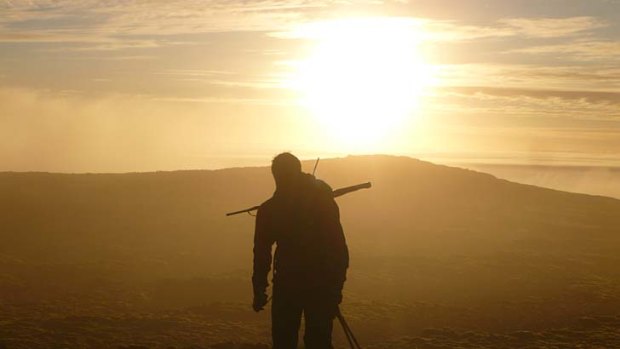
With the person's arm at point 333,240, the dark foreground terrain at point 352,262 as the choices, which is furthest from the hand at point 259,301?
the dark foreground terrain at point 352,262

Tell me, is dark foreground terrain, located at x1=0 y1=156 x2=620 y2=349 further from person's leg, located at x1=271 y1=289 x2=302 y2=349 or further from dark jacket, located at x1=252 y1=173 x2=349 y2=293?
dark jacket, located at x1=252 y1=173 x2=349 y2=293

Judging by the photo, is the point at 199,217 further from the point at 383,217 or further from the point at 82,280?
the point at 82,280

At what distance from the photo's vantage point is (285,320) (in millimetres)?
8086

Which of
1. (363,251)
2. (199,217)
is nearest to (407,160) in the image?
(199,217)

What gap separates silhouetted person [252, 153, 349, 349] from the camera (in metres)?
8.00

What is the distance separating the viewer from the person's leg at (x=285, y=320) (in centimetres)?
807

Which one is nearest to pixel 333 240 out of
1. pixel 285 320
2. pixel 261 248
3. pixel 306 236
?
pixel 306 236

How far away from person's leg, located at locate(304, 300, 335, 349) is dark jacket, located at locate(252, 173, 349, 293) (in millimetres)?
169

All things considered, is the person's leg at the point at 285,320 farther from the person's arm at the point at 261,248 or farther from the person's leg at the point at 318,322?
the person's arm at the point at 261,248

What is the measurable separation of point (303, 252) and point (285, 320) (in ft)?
2.36

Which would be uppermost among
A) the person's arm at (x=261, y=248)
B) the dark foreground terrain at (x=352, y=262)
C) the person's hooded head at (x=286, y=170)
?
the person's hooded head at (x=286, y=170)

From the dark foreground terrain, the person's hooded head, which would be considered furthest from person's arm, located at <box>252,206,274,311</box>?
the dark foreground terrain

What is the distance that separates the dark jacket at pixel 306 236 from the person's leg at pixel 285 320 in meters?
0.13

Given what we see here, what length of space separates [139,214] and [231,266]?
11026 mm
